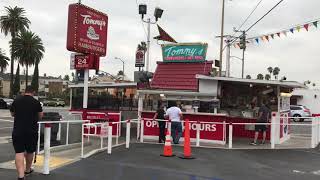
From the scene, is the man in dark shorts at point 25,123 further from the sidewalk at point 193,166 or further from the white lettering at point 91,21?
the white lettering at point 91,21

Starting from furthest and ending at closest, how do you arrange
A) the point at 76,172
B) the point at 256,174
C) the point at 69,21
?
1. the point at 69,21
2. the point at 256,174
3. the point at 76,172

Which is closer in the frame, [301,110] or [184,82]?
[184,82]

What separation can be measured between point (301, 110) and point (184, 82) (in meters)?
30.3

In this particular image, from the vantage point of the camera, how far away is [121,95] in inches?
961

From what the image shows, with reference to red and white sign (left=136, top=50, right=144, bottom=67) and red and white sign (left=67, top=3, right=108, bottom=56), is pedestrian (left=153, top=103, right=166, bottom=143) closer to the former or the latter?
red and white sign (left=67, top=3, right=108, bottom=56)

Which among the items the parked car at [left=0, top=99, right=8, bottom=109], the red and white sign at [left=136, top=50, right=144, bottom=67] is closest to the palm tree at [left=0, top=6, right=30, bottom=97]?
the parked car at [left=0, top=99, right=8, bottom=109]

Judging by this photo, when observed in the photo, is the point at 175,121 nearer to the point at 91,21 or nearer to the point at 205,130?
the point at 205,130

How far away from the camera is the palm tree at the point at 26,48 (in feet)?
268

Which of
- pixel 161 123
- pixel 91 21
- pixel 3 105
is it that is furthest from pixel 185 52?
pixel 3 105

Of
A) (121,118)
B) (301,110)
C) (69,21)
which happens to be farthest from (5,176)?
(301,110)

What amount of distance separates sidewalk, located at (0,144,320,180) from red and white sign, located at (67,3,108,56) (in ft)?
11.4

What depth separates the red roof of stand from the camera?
22016 mm

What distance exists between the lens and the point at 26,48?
81938 millimetres

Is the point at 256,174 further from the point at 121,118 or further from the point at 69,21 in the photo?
the point at 121,118
